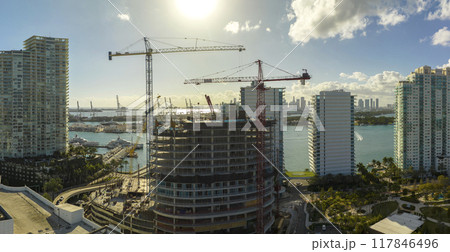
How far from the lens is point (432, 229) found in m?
5.86

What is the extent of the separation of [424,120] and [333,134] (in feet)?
15.0

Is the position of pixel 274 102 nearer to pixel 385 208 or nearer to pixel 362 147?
pixel 385 208

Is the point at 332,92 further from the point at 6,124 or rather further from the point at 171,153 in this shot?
the point at 6,124

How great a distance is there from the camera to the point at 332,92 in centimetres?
1232

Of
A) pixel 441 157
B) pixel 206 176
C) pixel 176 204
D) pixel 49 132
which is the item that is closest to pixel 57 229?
pixel 176 204

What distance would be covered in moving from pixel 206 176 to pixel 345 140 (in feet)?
29.5

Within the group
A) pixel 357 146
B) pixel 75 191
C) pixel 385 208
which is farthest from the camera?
pixel 357 146

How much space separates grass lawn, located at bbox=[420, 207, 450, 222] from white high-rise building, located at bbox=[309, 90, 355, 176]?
13.8 ft

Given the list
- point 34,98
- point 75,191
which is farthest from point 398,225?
point 34,98

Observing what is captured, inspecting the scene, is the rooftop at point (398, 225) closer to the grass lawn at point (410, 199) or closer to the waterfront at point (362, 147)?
the grass lawn at point (410, 199)

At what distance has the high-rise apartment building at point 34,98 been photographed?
11.6 metres

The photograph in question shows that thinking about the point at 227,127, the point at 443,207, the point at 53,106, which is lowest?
the point at 443,207

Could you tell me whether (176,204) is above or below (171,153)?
below

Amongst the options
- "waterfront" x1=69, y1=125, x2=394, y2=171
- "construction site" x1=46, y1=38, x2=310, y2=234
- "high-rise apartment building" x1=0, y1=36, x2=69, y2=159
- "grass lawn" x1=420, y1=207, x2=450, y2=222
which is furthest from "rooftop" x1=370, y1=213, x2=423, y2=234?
"high-rise apartment building" x1=0, y1=36, x2=69, y2=159
